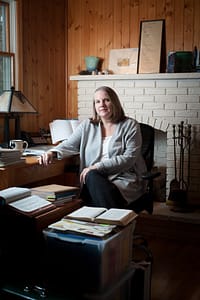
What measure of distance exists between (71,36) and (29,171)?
2269 millimetres

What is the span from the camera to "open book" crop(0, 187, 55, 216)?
2.07 metres

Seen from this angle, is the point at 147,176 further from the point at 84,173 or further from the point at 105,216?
the point at 105,216

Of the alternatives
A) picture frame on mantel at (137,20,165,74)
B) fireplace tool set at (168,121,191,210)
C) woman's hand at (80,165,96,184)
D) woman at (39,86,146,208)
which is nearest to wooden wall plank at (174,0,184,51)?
picture frame on mantel at (137,20,165,74)

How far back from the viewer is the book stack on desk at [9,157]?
2.52 m

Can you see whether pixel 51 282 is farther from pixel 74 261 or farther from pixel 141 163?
pixel 141 163

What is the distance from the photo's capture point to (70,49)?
4531 millimetres

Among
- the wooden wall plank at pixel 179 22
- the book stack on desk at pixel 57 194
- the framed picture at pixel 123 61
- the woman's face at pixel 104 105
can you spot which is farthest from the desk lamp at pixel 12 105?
the wooden wall plank at pixel 179 22

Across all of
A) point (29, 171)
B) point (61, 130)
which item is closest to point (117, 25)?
point (61, 130)

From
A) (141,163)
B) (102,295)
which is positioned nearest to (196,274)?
(141,163)

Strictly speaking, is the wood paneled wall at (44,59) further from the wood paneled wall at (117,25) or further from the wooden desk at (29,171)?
the wooden desk at (29,171)

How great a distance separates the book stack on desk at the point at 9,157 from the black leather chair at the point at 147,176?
2.62 ft

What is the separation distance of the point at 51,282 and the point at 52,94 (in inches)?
110

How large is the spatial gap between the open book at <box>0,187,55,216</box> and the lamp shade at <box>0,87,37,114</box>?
994 millimetres

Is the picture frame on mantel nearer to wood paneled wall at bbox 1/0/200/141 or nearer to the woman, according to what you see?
wood paneled wall at bbox 1/0/200/141
